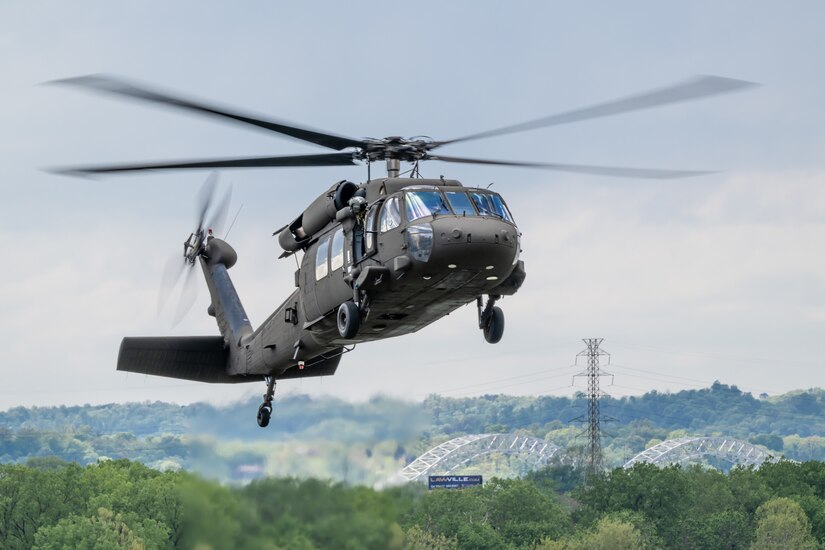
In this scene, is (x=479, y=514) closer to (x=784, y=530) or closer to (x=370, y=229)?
(x=784, y=530)

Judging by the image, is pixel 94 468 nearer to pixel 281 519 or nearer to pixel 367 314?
pixel 281 519

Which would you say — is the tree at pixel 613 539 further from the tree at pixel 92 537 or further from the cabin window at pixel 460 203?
the cabin window at pixel 460 203

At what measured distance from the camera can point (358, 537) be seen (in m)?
57.2

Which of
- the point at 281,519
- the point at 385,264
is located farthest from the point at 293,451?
the point at 385,264

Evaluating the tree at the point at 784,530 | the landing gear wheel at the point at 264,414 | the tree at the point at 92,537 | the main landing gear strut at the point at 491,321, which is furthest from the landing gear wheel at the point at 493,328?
the tree at the point at 784,530

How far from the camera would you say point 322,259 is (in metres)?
39.4

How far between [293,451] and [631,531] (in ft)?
310

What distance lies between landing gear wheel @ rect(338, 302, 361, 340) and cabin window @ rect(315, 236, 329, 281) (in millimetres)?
2389

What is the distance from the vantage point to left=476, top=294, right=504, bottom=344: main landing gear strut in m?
38.7

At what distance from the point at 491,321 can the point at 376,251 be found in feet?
13.8

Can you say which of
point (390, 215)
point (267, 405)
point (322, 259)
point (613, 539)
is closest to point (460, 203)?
point (390, 215)

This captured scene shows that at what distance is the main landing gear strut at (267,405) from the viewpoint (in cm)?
4500

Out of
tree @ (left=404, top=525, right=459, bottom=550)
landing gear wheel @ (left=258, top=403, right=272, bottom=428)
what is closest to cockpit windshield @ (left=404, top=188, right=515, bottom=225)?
landing gear wheel @ (left=258, top=403, right=272, bottom=428)

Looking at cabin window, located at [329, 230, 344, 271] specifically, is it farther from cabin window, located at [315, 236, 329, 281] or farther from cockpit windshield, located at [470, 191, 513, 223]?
cockpit windshield, located at [470, 191, 513, 223]
